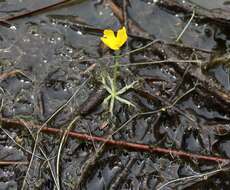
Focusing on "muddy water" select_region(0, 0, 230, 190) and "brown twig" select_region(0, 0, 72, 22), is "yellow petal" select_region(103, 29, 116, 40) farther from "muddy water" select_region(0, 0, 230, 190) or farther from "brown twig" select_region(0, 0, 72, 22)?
"brown twig" select_region(0, 0, 72, 22)

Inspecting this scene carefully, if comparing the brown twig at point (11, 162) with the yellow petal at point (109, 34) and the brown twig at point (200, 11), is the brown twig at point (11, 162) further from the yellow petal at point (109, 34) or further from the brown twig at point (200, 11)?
the brown twig at point (200, 11)

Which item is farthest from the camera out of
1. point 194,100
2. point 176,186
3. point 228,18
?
point 228,18

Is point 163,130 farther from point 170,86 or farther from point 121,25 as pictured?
point 121,25

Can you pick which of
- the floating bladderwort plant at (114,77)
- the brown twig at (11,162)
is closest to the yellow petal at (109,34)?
the floating bladderwort plant at (114,77)

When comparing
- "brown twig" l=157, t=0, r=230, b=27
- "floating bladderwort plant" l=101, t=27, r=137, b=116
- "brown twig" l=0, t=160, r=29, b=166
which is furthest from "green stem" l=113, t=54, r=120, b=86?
"brown twig" l=0, t=160, r=29, b=166

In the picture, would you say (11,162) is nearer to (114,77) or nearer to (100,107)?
(100,107)

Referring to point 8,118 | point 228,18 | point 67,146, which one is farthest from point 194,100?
point 8,118
